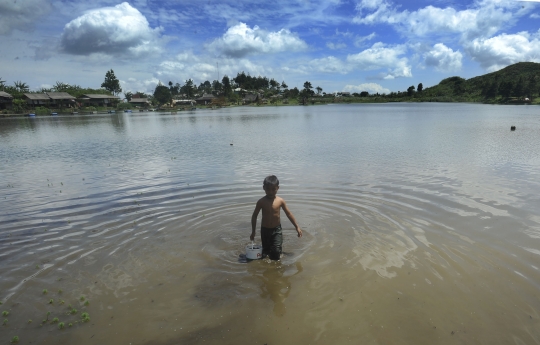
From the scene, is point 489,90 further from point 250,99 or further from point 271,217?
point 271,217

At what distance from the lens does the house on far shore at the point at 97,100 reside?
343 feet

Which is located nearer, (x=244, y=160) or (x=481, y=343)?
(x=481, y=343)

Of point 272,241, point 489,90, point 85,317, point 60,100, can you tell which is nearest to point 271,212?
point 272,241

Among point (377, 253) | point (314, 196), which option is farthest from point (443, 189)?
point (377, 253)

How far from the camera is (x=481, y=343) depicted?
4.05 meters

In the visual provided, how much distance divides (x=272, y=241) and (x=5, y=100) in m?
102

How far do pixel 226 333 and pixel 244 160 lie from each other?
13.4 metres

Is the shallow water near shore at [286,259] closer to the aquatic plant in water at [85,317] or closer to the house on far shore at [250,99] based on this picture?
the aquatic plant in water at [85,317]

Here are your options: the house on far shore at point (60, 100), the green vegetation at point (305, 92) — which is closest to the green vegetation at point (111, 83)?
the green vegetation at point (305, 92)

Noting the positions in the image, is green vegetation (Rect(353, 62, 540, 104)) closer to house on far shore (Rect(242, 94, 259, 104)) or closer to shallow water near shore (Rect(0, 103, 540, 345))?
house on far shore (Rect(242, 94, 259, 104))

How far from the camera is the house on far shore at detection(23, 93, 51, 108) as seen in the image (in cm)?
8812

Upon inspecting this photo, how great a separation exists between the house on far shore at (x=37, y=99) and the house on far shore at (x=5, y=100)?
21.9 ft

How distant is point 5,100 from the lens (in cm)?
7981

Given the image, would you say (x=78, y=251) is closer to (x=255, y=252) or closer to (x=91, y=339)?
(x=91, y=339)
